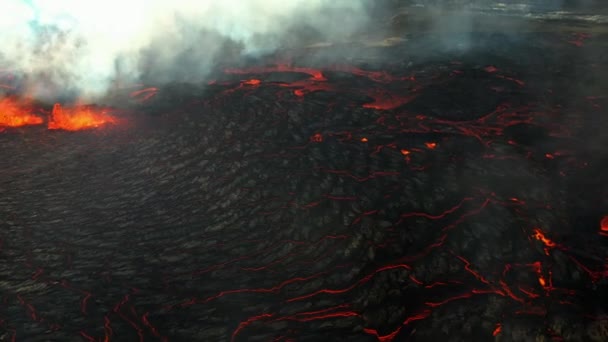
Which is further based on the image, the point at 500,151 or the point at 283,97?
the point at 283,97

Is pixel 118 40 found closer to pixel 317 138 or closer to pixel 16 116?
pixel 16 116

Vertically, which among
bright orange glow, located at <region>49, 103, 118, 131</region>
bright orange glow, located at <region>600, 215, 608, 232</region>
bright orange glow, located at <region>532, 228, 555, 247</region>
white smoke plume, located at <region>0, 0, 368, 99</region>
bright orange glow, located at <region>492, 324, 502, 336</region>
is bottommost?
bright orange glow, located at <region>492, 324, 502, 336</region>

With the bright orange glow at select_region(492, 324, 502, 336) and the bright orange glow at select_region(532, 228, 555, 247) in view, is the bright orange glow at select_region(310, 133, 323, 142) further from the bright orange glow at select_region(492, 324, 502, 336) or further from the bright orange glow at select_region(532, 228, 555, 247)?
the bright orange glow at select_region(492, 324, 502, 336)

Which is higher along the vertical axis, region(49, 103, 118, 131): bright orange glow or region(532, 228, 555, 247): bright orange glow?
region(49, 103, 118, 131): bright orange glow

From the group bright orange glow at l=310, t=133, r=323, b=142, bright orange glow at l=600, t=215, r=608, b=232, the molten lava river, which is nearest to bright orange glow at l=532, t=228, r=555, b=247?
the molten lava river

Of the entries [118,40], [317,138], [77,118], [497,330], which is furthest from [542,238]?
[118,40]

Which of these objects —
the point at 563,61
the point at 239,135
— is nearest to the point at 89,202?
the point at 239,135

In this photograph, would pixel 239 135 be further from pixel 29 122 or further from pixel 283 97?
pixel 29 122

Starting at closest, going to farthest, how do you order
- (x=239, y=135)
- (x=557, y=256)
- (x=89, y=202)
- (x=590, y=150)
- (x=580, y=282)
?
1. (x=580, y=282)
2. (x=557, y=256)
3. (x=89, y=202)
4. (x=590, y=150)
5. (x=239, y=135)

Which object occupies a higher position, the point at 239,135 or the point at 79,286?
the point at 239,135
